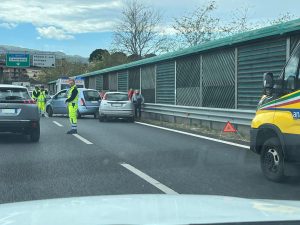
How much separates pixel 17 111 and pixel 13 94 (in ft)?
1.63

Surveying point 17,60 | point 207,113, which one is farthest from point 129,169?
point 17,60

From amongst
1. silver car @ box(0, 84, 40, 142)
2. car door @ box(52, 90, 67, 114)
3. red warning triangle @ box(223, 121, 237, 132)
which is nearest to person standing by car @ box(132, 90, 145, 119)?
car door @ box(52, 90, 67, 114)

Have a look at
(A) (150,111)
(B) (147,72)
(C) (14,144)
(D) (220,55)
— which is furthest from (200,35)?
(C) (14,144)

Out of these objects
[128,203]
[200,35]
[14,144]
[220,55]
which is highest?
[200,35]

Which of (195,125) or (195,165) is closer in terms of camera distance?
(195,165)

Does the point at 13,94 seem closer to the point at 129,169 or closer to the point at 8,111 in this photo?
the point at 8,111

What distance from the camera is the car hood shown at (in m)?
2.50

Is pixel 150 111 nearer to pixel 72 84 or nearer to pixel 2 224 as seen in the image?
pixel 72 84

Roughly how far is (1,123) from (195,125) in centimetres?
821

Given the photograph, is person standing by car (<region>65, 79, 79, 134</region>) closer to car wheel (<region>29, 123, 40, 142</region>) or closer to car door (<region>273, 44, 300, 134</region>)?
car wheel (<region>29, 123, 40, 142</region>)

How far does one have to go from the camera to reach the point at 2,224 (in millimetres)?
2508

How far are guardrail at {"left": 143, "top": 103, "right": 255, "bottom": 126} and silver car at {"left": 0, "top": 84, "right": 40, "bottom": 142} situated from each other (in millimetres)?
5980

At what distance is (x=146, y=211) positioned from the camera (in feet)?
9.10

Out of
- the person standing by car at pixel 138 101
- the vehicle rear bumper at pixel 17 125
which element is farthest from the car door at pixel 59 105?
the vehicle rear bumper at pixel 17 125
